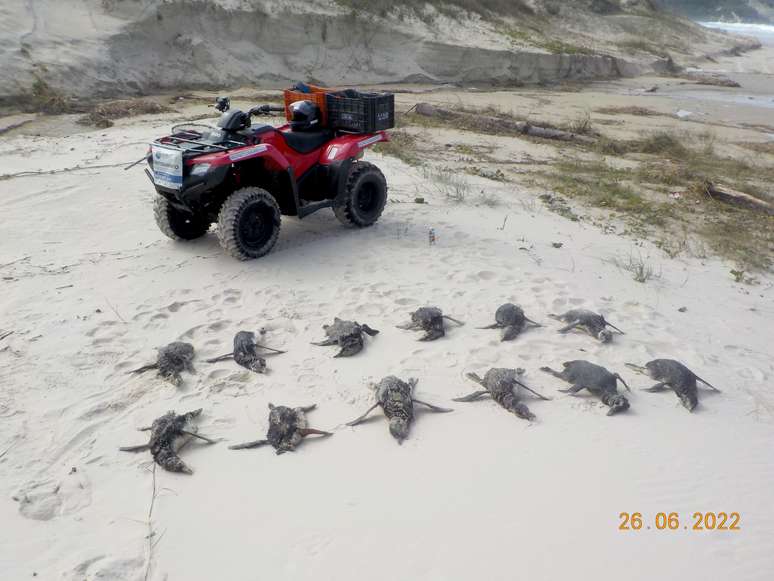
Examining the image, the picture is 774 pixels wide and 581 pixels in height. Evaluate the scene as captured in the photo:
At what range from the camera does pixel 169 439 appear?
310cm

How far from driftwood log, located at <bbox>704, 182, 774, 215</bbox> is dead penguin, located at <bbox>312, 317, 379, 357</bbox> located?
262 inches

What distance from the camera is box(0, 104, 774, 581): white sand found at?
2.54 m

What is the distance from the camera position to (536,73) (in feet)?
73.0

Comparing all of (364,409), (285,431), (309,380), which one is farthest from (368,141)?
(285,431)

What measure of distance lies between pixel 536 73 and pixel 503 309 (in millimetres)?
20509

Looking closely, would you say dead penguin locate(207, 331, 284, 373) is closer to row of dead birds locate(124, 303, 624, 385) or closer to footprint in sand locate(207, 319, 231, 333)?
row of dead birds locate(124, 303, 624, 385)

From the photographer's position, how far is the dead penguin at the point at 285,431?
3.16m

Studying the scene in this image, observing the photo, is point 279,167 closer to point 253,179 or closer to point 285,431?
point 253,179

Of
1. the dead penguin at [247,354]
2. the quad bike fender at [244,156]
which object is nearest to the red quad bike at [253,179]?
the quad bike fender at [244,156]

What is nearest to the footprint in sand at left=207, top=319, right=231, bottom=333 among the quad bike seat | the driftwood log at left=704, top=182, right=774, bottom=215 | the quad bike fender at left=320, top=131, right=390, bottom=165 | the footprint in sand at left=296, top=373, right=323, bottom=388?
the footprint in sand at left=296, top=373, right=323, bottom=388

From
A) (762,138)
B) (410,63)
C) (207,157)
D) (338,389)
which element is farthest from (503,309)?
(410,63)

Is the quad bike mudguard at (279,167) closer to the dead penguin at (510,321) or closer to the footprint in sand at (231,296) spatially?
the footprint in sand at (231,296)

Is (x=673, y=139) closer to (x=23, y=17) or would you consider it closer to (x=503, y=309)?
(x=503, y=309)
